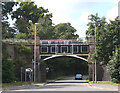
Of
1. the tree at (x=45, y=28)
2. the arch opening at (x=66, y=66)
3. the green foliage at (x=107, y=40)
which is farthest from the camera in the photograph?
the tree at (x=45, y=28)

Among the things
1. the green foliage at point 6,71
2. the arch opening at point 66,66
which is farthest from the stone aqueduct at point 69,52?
the arch opening at point 66,66

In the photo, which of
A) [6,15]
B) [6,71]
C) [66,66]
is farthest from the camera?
[66,66]

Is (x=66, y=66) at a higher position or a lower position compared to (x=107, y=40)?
lower

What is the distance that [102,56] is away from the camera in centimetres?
4650

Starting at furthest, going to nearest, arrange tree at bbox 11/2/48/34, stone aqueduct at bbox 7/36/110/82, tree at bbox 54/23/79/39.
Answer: tree at bbox 54/23/79/39 → tree at bbox 11/2/48/34 → stone aqueduct at bbox 7/36/110/82

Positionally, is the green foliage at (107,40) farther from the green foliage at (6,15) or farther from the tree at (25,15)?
the tree at (25,15)

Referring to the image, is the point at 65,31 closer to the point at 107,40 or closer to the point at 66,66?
the point at 66,66

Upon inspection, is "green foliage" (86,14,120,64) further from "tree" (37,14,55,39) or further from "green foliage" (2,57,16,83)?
"tree" (37,14,55,39)

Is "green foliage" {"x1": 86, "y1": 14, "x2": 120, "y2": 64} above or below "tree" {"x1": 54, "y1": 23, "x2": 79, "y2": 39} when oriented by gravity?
below

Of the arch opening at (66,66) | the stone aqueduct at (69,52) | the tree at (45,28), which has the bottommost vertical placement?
the arch opening at (66,66)

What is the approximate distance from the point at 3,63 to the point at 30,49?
16694 mm

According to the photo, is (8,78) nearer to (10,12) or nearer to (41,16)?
(10,12)

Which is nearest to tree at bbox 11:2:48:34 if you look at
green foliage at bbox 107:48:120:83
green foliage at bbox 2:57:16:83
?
green foliage at bbox 2:57:16:83

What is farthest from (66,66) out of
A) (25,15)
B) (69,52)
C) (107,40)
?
(107,40)
